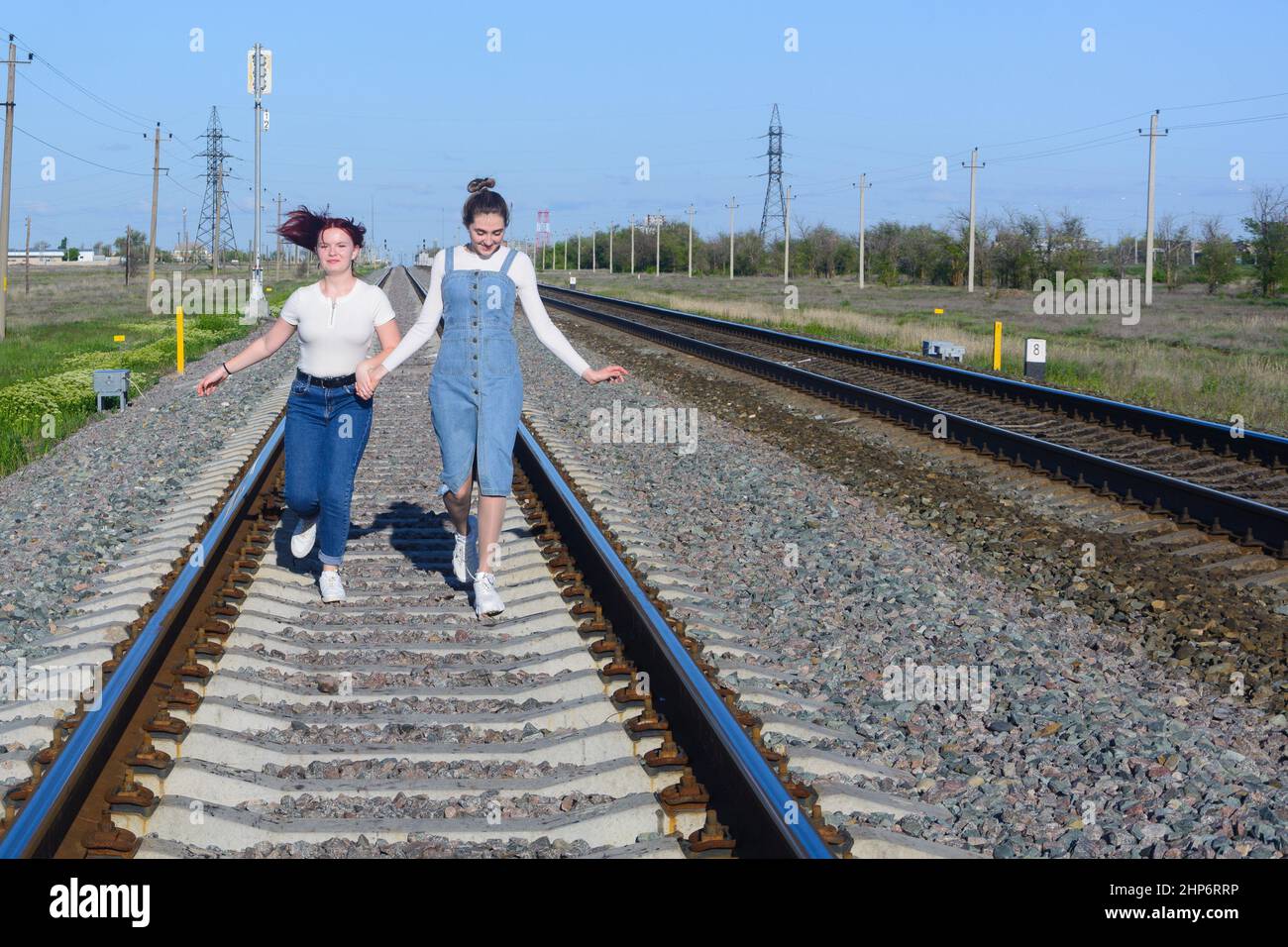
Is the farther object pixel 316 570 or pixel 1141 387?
pixel 1141 387

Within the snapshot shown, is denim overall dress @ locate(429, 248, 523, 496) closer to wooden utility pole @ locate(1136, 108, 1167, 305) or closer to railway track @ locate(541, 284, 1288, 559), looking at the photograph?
railway track @ locate(541, 284, 1288, 559)

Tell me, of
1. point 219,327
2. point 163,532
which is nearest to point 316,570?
point 163,532

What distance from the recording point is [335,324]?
630cm

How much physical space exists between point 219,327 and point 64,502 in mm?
24900

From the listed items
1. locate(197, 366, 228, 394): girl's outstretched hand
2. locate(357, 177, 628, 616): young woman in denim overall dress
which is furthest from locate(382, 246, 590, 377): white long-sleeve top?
locate(197, 366, 228, 394): girl's outstretched hand

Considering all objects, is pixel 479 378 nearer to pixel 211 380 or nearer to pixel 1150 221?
pixel 211 380

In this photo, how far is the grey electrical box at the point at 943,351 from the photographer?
75.9 feet

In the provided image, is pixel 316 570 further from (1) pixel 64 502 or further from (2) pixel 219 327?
(2) pixel 219 327

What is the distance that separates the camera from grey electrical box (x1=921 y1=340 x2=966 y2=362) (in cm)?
2312

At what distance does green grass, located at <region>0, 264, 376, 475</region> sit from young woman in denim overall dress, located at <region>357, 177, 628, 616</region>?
7.50 metres

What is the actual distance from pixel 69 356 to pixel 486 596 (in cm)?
2322

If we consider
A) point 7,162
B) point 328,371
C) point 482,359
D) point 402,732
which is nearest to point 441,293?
point 482,359

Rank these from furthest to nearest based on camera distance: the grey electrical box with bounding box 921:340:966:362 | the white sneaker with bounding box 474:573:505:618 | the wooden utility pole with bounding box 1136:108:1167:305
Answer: the wooden utility pole with bounding box 1136:108:1167:305 < the grey electrical box with bounding box 921:340:966:362 < the white sneaker with bounding box 474:573:505:618

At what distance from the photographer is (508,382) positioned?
20.7 ft
